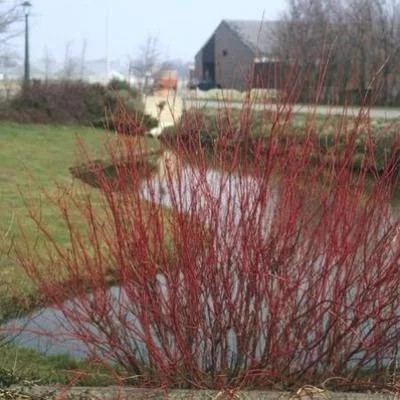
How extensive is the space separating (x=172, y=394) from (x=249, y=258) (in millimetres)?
797

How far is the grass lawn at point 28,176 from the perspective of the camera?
19.9ft

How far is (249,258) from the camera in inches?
146

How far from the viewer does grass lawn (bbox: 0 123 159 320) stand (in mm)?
6066

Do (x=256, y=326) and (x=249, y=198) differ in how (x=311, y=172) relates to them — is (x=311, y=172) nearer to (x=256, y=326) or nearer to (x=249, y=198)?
(x=249, y=198)

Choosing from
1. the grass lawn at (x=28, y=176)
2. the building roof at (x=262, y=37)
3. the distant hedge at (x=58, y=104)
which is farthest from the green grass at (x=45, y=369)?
the distant hedge at (x=58, y=104)

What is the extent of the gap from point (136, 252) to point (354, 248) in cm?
107

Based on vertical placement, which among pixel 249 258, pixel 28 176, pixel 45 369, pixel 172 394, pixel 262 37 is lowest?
pixel 45 369

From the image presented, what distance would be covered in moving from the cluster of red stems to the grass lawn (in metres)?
0.48

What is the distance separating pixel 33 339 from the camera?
541cm

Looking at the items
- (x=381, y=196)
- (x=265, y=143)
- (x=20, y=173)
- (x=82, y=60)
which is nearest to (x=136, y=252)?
(x=265, y=143)

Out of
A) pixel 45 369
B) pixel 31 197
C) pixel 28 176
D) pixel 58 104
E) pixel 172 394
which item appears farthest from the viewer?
pixel 58 104

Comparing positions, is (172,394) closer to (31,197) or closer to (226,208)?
(226,208)

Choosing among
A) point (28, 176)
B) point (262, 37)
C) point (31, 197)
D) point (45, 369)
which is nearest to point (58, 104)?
point (262, 37)

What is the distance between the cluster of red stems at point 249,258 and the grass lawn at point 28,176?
0.48m
